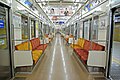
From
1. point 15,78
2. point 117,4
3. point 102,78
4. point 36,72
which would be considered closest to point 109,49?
point 102,78

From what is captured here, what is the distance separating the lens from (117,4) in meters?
3.05

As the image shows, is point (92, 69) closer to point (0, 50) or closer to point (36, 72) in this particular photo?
point (36, 72)

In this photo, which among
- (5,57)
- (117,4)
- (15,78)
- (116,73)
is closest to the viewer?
(117,4)

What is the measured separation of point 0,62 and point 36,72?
1.31 metres

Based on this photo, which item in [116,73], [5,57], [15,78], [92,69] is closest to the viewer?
[5,57]

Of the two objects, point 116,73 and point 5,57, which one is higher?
point 5,57

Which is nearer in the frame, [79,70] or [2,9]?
[2,9]

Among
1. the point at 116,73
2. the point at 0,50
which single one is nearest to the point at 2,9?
the point at 0,50

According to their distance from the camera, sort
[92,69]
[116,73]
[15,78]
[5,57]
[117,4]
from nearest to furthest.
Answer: [117,4]
[5,57]
[15,78]
[116,73]
[92,69]

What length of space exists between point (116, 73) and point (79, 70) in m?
1.16

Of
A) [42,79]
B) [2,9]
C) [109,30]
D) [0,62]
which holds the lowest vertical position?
[42,79]

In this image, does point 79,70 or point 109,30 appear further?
point 79,70

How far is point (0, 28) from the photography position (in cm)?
312

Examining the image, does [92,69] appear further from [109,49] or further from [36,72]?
[36,72]
